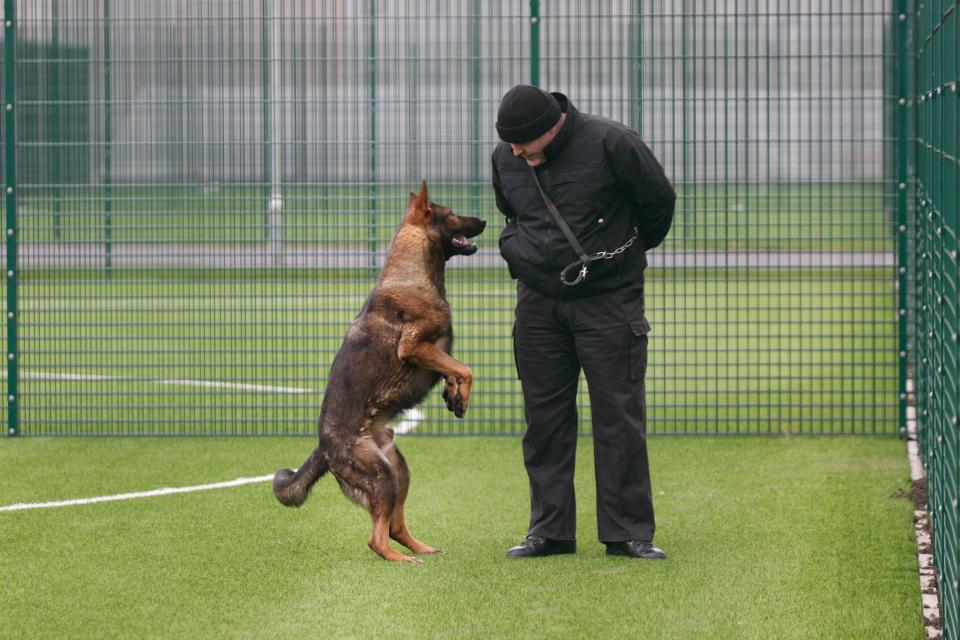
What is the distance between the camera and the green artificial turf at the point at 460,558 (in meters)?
5.94

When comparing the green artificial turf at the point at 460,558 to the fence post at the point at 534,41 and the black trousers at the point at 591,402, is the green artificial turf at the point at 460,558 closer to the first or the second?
the black trousers at the point at 591,402

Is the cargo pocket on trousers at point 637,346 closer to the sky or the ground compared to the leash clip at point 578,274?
closer to the ground

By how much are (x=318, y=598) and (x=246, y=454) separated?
355 cm

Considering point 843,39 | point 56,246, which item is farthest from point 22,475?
point 843,39

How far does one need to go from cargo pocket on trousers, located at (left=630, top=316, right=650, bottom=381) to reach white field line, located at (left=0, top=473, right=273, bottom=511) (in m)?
2.89

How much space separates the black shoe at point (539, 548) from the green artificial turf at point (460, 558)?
0.24 feet

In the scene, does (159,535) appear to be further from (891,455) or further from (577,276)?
(891,455)

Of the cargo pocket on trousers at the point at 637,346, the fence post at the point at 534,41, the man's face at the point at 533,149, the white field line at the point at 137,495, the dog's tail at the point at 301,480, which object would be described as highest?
the fence post at the point at 534,41

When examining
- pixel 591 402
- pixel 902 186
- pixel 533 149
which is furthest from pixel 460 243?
pixel 902 186

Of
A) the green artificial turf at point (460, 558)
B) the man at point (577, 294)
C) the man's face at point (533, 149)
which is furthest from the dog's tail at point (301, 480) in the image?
the man's face at point (533, 149)

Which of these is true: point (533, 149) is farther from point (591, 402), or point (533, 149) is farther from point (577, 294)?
point (591, 402)

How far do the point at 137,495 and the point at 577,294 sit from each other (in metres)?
3.05

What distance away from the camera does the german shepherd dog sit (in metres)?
6.87

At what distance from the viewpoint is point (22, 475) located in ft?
29.7
